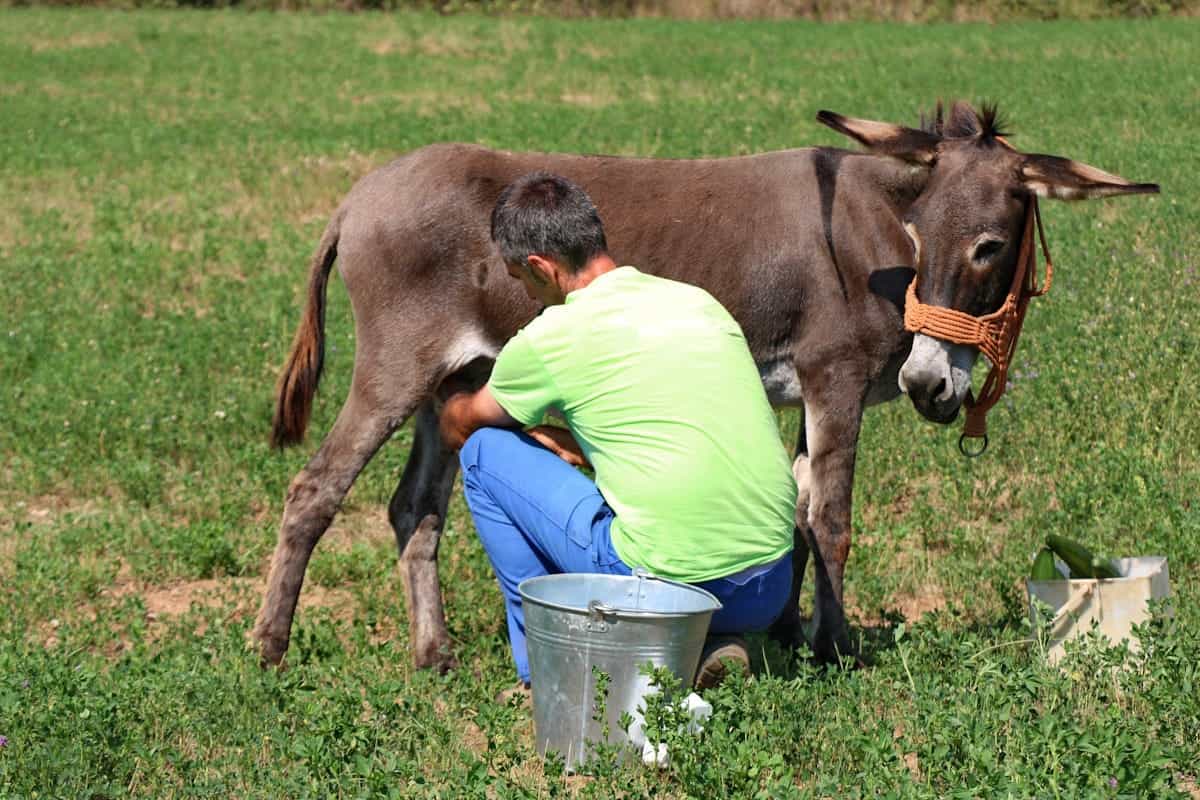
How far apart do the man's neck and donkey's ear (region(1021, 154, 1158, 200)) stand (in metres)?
1.66

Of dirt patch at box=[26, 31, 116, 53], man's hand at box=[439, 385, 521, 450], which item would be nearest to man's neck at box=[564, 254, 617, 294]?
man's hand at box=[439, 385, 521, 450]

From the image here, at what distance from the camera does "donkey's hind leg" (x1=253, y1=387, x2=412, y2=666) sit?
567cm

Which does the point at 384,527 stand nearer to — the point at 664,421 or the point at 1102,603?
the point at 664,421

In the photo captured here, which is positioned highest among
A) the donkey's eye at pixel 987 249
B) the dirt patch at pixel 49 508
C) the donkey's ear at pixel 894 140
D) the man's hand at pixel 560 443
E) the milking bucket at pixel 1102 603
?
the donkey's ear at pixel 894 140

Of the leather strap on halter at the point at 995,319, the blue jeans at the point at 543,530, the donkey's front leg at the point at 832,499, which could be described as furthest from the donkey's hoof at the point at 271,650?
the leather strap on halter at the point at 995,319

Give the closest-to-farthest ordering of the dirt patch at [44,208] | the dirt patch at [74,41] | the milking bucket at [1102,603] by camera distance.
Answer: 1. the milking bucket at [1102,603]
2. the dirt patch at [44,208]
3. the dirt patch at [74,41]

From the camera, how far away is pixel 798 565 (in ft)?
19.4

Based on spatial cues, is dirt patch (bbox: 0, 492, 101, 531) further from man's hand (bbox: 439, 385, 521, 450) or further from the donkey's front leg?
the donkey's front leg

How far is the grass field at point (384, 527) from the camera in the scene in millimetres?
4199

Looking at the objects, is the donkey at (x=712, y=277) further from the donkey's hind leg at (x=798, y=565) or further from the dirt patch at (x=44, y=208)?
the dirt patch at (x=44, y=208)

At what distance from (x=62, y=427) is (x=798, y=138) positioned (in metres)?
11.3

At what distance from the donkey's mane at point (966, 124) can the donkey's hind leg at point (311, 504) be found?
2395 mm

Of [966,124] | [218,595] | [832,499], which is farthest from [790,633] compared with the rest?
[218,595]

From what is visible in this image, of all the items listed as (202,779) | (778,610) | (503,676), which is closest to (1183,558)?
(778,610)
